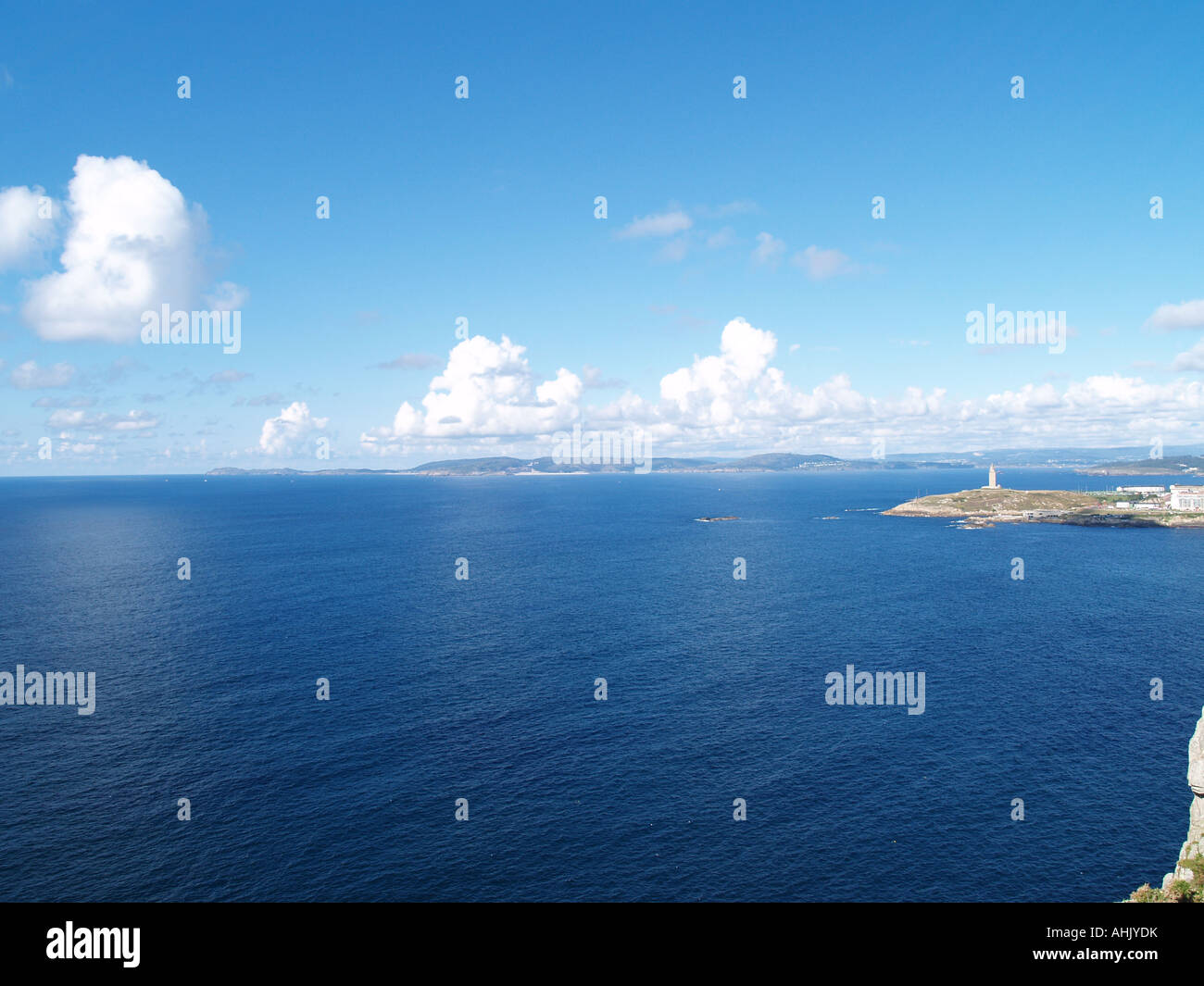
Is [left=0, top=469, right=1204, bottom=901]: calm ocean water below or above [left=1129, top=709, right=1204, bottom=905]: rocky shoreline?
below

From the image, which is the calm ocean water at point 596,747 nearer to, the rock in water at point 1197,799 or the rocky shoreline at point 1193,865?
the rock in water at point 1197,799

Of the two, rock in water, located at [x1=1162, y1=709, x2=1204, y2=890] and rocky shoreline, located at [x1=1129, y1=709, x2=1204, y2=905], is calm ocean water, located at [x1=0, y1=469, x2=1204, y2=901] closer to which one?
rock in water, located at [x1=1162, y1=709, x2=1204, y2=890]

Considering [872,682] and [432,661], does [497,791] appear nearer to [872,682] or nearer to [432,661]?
[432,661]

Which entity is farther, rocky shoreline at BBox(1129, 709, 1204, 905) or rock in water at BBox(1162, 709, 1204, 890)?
rock in water at BBox(1162, 709, 1204, 890)

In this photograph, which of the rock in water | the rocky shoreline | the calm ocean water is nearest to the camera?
the rocky shoreline

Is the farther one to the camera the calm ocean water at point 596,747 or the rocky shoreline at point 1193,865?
the calm ocean water at point 596,747

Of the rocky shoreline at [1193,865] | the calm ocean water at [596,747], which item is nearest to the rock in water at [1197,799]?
the rocky shoreline at [1193,865]

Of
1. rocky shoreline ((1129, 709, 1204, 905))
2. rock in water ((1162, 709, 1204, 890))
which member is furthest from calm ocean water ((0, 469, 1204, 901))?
rocky shoreline ((1129, 709, 1204, 905))
